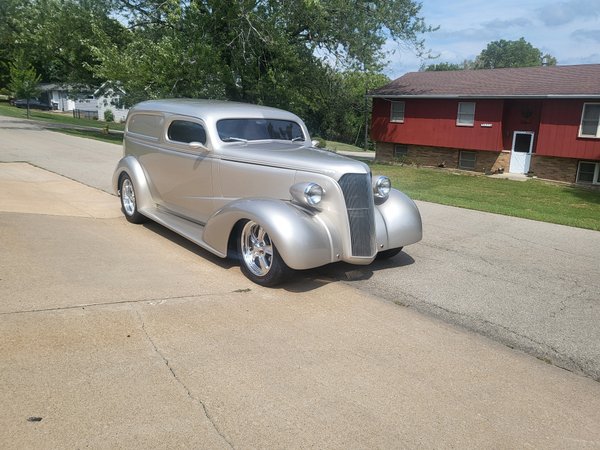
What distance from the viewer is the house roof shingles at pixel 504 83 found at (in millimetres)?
21194

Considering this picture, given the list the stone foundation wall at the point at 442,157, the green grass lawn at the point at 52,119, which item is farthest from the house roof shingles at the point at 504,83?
the green grass lawn at the point at 52,119

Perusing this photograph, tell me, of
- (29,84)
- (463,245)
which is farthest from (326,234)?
(29,84)

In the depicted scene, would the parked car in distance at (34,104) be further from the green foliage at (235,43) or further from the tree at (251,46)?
the tree at (251,46)

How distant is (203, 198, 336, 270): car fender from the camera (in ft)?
15.6

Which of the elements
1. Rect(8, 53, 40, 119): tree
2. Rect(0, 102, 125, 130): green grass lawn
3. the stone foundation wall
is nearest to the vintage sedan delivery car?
the stone foundation wall

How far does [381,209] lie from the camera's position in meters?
5.89

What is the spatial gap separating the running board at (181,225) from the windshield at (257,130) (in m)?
1.14

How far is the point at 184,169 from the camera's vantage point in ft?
21.1

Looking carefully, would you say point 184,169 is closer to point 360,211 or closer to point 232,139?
point 232,139

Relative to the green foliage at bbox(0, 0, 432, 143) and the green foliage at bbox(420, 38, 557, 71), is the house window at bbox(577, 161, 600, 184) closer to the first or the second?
the green foliage at bbox(0, 0, 432, 143)

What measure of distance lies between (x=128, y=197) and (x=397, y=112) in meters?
21.9

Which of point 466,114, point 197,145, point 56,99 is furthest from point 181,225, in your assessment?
point 56,99

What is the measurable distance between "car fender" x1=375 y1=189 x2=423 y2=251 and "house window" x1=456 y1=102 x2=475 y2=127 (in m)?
20.0

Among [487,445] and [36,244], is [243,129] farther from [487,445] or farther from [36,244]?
[487,445]
